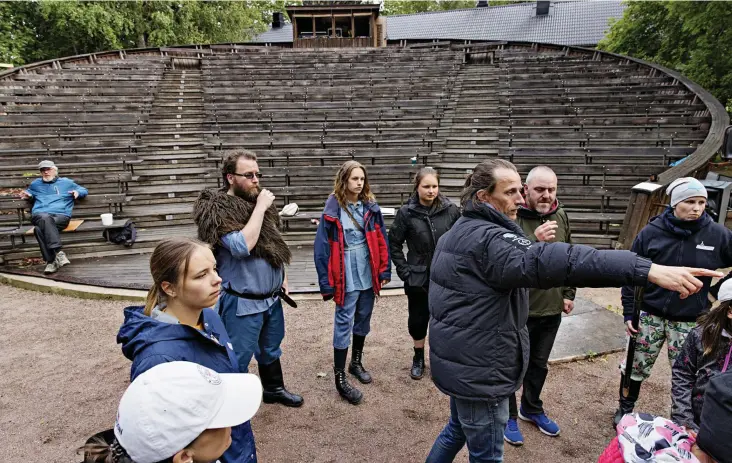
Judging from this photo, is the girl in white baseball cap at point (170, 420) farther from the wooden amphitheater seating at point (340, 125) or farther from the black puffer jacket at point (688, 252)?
the wooden amphitheater seating at point (340, 125)

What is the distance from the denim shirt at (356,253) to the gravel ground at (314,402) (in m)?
0.99

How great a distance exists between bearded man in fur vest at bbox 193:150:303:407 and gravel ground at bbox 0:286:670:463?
2.94 ft

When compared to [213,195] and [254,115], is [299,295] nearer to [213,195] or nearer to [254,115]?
[213,195]

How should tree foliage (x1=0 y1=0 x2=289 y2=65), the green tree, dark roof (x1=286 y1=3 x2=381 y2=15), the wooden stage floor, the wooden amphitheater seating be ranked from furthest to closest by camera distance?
tree foliage (x1=0 y1=0 x2=289 y2=65) → the green tree → dark roof (x1=286 y1=3 x2=381 y2=15) → the wooden amphitheater seating → the wooden stage floor

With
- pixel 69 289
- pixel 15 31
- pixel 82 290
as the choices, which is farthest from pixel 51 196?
pixel 15 31

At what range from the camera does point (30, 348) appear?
488 centimetres

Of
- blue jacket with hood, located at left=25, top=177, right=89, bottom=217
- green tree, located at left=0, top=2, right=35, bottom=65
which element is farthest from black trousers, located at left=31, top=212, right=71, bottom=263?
green tree, located at left=0, top=2, right=35, bottom=65

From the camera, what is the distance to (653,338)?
3176 millimetres

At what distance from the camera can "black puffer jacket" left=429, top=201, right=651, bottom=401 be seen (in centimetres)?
191

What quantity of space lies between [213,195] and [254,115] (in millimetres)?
11125

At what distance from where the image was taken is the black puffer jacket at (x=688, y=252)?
3.01 m

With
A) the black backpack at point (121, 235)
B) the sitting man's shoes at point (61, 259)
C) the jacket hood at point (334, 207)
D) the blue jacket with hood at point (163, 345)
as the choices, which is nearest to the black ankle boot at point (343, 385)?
the jacket hood at point (334, 207)

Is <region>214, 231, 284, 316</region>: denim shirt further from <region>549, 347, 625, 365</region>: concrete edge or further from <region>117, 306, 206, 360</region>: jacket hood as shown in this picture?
<region>549, 347, 625, 365</region>: concrete edge

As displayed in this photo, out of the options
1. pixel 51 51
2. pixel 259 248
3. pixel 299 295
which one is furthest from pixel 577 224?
pixel 51 51
